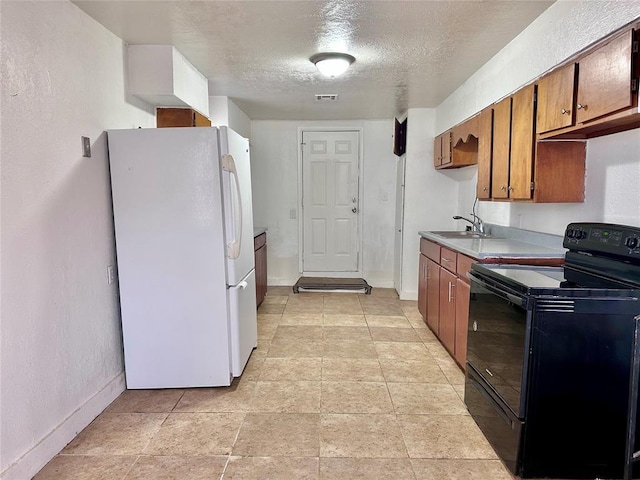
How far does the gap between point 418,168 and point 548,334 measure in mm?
3302

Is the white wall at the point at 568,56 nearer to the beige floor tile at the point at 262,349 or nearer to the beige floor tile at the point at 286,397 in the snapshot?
the beige floor tile at the point at 286,397

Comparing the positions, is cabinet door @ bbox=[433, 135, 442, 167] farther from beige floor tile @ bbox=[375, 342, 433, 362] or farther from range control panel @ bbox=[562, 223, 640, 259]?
range control panel @ bbox=[562, 223, 640, 259]

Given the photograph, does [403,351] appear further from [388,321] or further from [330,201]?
[330,201]

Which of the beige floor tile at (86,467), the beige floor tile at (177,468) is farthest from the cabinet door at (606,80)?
the beige floor tile at (86,467)

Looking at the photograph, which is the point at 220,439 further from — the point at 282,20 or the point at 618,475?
A: the point at 282,20

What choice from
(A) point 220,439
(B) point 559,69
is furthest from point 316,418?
(B) point 559,69

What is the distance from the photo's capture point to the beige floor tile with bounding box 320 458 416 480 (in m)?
1.84

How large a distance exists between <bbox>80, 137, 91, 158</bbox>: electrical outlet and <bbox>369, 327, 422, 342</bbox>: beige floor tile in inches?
104

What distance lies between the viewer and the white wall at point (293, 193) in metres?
5.55

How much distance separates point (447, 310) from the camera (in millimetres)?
3182

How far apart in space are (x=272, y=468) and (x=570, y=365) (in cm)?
141

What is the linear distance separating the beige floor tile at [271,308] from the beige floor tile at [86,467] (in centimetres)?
250

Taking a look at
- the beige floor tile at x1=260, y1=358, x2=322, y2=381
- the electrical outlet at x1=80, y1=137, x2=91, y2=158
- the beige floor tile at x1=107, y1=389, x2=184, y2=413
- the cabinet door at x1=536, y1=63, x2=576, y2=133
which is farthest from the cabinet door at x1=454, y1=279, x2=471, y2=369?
the electrical outlet at x1=80, y1=137, x2=91, y2=158

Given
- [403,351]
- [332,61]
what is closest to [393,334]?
[403,351]
